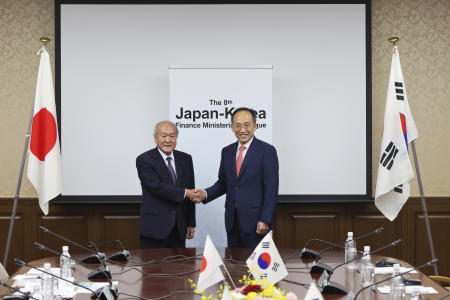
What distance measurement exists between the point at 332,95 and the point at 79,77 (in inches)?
99.1

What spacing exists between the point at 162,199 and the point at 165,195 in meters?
0.09

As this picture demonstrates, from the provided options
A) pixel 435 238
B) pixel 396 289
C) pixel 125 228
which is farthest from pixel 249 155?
pixel 435 238

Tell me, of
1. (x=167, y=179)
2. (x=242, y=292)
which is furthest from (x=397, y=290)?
(x=167, y=179)

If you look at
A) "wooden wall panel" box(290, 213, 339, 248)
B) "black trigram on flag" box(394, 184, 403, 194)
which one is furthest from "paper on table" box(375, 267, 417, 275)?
"wooden wall panel" box(290, 213, 339, 248)

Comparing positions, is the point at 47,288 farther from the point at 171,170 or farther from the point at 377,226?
the point at 377,226

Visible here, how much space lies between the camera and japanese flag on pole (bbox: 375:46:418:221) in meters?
4.45

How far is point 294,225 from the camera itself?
5152 mm

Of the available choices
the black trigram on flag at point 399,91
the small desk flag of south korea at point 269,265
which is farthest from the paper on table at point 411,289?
the black trigram on flag at point 399,91

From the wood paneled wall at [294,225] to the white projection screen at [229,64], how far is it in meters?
0.19

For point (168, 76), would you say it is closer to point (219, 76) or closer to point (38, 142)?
point (219, 76)

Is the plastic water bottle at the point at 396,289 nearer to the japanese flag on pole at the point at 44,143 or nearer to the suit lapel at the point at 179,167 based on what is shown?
the suit lapel at the point at 179,167

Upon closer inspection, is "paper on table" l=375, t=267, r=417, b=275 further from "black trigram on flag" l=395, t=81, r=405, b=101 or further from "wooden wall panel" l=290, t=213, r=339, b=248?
"wooden wall panel" l=290, t=213, r=339, b=248

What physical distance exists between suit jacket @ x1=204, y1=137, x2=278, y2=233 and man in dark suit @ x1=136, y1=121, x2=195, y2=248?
366 millimetres

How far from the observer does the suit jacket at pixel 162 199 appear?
4004 mm
